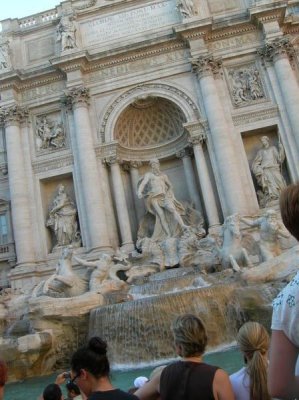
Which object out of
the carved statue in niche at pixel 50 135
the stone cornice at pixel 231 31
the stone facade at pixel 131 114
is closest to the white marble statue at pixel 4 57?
the stone facade at pixel 131 114

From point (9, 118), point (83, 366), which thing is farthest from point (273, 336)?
point (9, 118)

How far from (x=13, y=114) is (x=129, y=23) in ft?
22.0

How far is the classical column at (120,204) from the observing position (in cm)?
1862

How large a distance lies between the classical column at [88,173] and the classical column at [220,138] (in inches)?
193

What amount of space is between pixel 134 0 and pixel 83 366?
20973 mm

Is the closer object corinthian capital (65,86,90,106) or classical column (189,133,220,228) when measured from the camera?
classical column (189,133,220,228)

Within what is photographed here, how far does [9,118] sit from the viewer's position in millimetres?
20438

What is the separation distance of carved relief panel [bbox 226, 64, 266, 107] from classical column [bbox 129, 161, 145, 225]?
16.6ft

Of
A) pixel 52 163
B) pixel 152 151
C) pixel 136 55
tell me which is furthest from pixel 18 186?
pixel 136 55

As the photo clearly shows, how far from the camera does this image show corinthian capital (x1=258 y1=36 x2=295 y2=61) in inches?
742

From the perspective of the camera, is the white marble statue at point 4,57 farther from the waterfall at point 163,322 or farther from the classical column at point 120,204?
the waterfall at point 163,322

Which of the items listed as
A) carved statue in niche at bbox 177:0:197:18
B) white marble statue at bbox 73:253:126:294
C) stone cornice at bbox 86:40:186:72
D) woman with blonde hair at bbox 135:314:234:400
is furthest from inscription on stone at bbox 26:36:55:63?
woman with blonde hair at bbox 135:314:234:400

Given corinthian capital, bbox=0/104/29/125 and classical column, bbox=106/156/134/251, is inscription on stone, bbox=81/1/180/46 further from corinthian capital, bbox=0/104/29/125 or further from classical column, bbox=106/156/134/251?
classical column, bbox=106/156/134/251

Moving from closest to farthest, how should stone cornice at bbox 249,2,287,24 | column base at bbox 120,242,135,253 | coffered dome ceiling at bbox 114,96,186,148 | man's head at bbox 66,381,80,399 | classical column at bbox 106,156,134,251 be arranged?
man's head at bbox 66,381,80,399
column base at bbox 120,242,135,253
classical column at bbox 106,156,134,251
stone cornice at bbox 249,2,287,24
coffered dome ceiling at bbox 114,96,186,148
